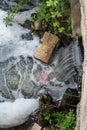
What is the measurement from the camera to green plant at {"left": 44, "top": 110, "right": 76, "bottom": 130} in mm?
5031

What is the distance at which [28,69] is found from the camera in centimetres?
605

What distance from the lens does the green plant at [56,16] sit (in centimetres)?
564

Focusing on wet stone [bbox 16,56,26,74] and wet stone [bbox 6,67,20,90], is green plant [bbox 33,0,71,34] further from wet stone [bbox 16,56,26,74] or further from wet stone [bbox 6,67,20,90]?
wet stone [bbox 6,67,20,90]

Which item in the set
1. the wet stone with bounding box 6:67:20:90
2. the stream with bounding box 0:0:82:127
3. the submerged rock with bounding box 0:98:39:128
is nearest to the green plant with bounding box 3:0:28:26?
the stream with bounding box 0:0:82:127

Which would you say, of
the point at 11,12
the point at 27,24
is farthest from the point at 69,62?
the point at 11,12

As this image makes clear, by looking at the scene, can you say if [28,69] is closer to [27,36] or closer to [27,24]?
[27,36]

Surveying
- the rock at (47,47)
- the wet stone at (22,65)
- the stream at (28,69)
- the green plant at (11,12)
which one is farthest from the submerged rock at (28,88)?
the green plant at (11,12)

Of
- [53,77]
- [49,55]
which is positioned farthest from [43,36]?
[53,77]

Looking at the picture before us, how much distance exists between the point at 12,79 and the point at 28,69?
349 mm

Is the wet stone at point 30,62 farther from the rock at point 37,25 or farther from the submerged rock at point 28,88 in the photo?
the rock at point 37,25

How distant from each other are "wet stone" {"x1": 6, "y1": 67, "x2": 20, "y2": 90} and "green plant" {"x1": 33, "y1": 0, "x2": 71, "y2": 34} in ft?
3.31

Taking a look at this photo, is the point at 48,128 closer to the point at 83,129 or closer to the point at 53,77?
the point at 53,77

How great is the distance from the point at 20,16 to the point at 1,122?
2.03 meters

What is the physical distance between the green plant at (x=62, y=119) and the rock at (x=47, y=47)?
1.03 meters
